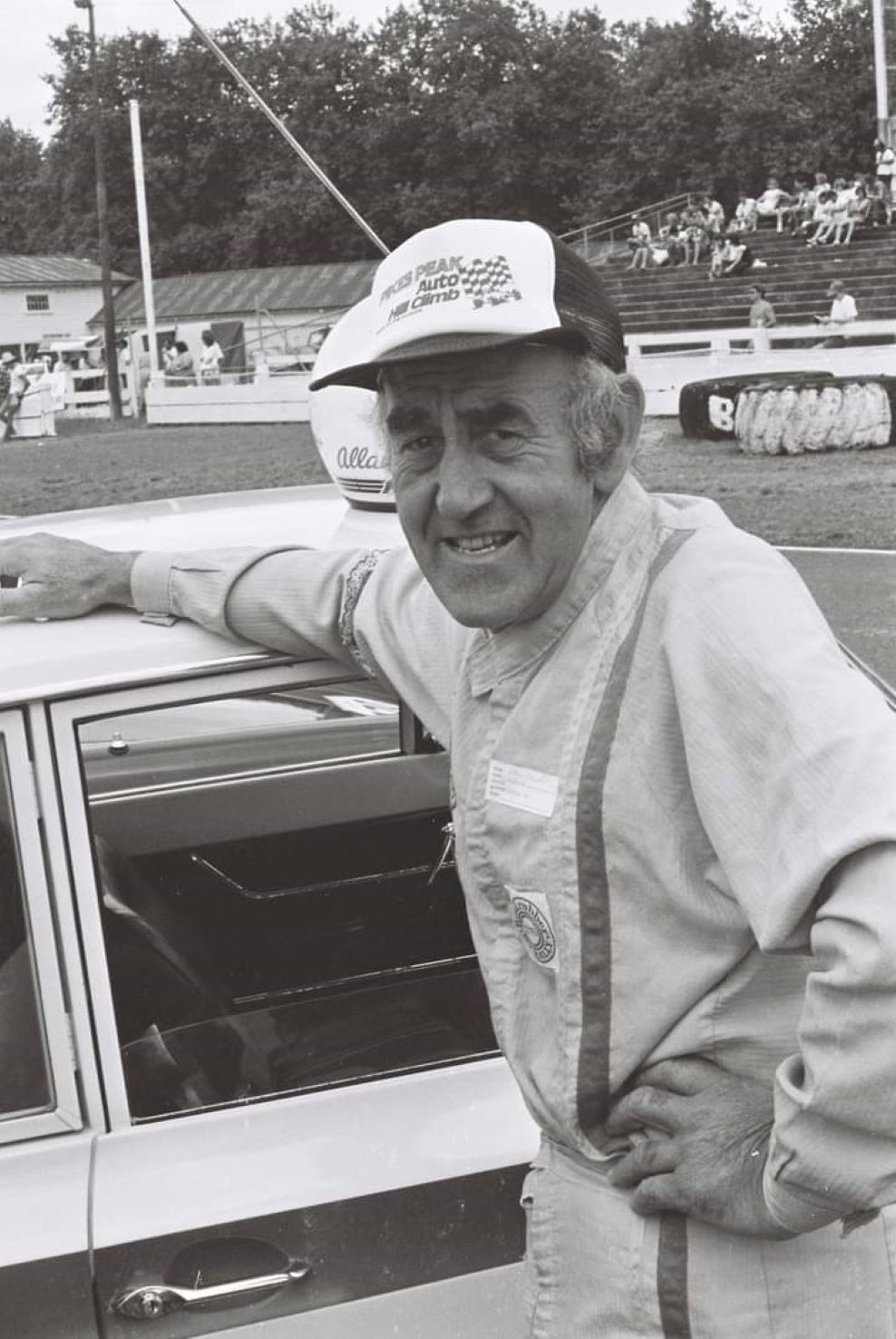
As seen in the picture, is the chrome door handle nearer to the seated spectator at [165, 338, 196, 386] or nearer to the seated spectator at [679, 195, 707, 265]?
the seated spectator at [165, 338, 196, 386]

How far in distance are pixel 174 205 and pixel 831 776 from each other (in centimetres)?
8597

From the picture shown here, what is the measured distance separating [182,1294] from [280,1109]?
253 millimetres

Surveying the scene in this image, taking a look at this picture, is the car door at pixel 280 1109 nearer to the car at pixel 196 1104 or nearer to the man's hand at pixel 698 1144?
the car at pixel 196 1104

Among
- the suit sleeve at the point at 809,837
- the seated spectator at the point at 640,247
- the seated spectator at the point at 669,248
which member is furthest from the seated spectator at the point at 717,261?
the suit sleeve at the point at 809,837

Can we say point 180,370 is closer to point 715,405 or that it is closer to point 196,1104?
point 715,405

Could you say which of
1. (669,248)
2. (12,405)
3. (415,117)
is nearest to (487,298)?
(12,405)

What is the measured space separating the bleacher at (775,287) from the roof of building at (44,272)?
43.1 metres

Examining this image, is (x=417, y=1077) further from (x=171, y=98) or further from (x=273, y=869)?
(x=171, y=98)

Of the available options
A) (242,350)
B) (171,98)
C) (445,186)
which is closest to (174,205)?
(171,98)

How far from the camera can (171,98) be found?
80.0 metres

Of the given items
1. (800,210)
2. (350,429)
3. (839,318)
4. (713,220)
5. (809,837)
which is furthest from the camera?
(713,220)

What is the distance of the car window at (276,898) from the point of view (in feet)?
7.02

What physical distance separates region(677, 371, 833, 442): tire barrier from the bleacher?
13141 millimetres

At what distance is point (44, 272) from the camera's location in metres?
76.4
